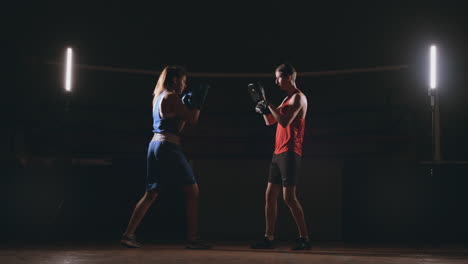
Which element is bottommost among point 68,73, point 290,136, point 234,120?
point 290,136

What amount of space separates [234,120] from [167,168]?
135 centimetres

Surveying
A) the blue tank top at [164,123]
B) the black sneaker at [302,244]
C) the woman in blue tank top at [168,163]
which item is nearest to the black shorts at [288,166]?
the black sneaker at [302,244]

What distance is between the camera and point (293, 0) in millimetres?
5816

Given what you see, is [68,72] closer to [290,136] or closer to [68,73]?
[68,73]

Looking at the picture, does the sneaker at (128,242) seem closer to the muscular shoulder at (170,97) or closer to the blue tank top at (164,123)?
the blue tank top at (164,123)

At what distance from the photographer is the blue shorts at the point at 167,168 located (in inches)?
129

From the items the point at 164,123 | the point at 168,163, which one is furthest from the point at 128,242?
the point at 164,123

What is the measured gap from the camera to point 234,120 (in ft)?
14.9

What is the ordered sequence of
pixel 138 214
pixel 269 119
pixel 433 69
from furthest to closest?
pixel 433 69 → pixel 269 119 → pixel 138 214

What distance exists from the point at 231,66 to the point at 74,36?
1.66m

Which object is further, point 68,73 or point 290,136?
point 68,73

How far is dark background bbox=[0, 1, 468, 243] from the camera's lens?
390cm

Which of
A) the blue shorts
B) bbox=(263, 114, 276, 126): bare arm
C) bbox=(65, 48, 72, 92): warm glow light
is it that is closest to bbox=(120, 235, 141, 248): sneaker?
the blue shorts

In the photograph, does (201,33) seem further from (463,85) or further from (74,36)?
(463,85)
